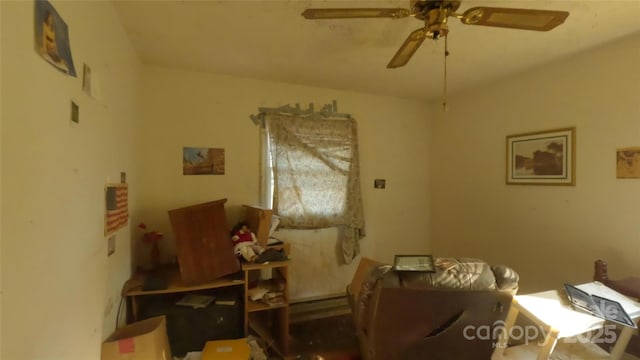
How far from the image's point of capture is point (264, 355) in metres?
2.13

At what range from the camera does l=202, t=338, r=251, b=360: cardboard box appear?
5.98 ft

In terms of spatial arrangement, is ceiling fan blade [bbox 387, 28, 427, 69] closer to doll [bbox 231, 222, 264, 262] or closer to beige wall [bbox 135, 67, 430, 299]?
beige wall [bbox 135, 67, 430, 299]

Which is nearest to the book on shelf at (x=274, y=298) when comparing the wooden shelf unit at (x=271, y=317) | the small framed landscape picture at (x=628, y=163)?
the wooden shelf unit at (x=271, y=317)

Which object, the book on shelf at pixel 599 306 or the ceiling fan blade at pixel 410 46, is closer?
the book on shelf at pixel 599 306

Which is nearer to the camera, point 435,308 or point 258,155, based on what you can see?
point 435,308

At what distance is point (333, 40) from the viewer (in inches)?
81.5

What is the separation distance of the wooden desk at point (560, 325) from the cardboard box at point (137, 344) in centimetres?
182

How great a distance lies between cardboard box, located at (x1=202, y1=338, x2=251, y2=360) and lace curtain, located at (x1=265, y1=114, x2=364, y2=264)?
1.19m

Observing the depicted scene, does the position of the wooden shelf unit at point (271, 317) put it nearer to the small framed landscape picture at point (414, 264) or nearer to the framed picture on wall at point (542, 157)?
the small framed landscape picture at point (414, 264)

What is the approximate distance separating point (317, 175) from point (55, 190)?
2.26 m

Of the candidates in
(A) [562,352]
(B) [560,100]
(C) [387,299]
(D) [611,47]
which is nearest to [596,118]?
(B) [560,100]

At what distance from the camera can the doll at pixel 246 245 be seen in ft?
7.28

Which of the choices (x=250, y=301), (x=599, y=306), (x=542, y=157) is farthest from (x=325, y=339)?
(x=542, y=157)

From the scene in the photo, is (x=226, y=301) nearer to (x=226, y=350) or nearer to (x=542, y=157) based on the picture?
(x=226, y=350)
